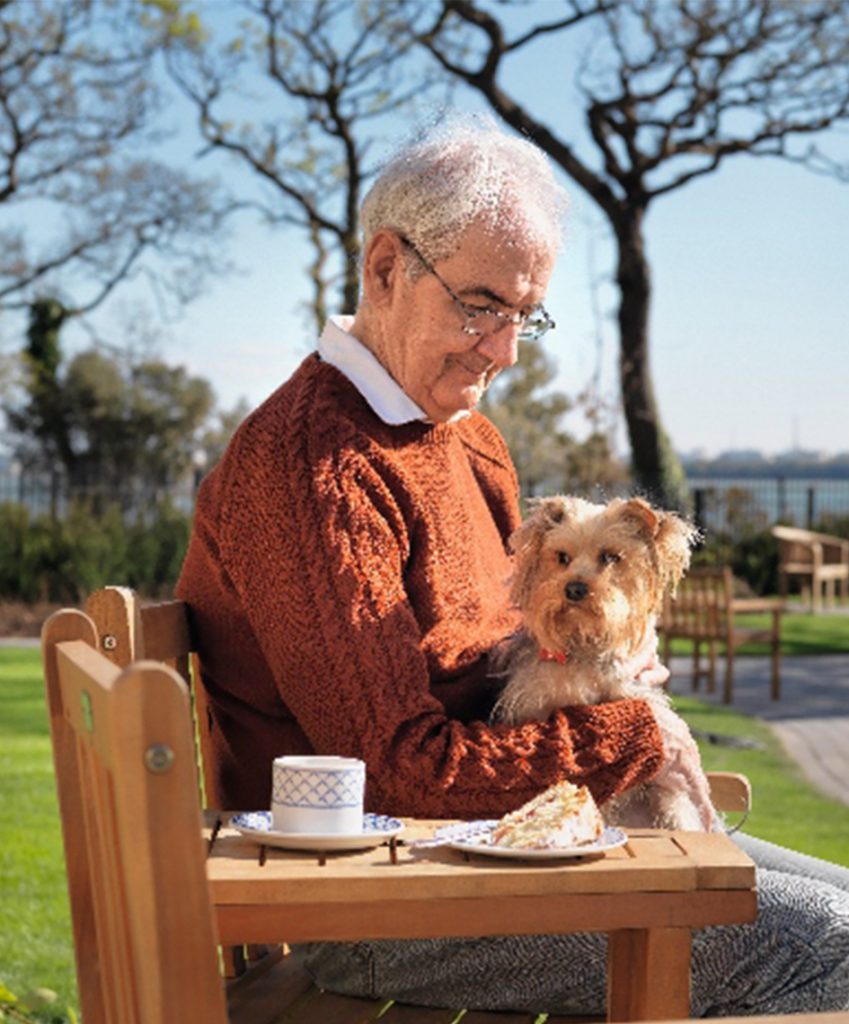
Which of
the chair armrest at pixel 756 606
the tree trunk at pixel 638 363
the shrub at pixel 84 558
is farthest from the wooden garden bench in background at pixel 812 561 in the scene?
the chair armrest at pixel 756 606

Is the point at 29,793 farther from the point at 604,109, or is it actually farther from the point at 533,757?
the point at 604,109

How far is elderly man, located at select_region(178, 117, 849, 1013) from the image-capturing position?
2391mm

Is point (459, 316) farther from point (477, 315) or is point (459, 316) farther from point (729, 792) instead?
point (729, 792)

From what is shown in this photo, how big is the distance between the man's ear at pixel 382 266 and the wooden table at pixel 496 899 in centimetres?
110

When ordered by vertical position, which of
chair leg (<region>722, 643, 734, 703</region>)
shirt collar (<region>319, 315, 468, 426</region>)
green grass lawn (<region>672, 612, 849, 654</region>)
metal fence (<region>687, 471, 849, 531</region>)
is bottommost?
green grass lawn (<region>672, 612, 849, 654</region>)

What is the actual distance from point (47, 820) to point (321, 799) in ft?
18.4

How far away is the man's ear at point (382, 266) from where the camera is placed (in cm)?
280

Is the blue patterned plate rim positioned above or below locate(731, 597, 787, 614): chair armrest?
above

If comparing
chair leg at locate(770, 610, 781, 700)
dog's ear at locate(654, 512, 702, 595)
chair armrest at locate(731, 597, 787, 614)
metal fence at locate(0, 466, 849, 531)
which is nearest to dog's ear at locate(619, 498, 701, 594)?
dog's ear at locate(654, 512, 702, 595)

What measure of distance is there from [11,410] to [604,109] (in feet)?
71.3

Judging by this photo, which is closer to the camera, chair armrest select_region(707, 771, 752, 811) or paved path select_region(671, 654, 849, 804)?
chair armrest select_region(707, 771, 752, 811)

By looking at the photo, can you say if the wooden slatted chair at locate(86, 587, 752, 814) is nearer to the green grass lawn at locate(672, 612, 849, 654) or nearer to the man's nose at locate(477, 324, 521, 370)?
the man's nose at locate(477, 324, 521, 370)

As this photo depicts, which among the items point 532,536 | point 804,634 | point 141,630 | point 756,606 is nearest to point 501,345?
point 532,536

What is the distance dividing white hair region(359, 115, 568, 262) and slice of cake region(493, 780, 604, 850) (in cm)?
101
